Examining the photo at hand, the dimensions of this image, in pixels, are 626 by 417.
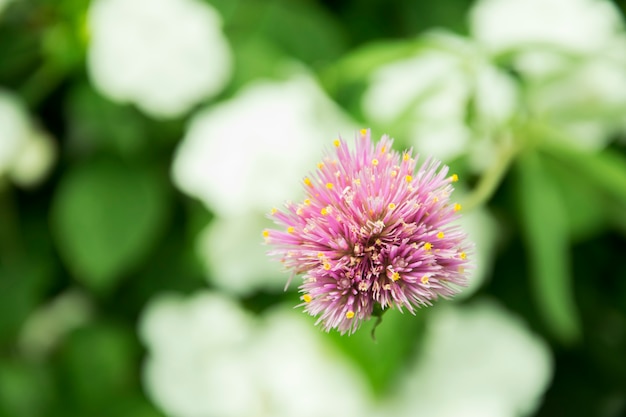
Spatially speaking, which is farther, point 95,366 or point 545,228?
point 95,366

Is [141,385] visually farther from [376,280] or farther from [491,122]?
[376,280]

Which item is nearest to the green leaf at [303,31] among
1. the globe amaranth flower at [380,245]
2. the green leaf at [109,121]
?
the green leaf at [109,121]


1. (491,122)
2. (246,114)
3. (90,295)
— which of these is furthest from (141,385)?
(491,122)

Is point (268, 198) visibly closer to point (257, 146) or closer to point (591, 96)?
point (257, 146)

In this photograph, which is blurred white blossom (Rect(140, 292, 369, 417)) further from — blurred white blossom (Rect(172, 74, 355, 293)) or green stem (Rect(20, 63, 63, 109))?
green stem (Rect(20, 63, 63, 109))

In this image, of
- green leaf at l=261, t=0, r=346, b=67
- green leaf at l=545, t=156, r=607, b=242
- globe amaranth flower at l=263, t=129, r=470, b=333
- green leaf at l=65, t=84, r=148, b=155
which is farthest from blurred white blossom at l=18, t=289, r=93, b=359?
globe amaranth flower at l=263, t=129, r=470, b=333

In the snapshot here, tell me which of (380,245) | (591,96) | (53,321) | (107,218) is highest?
(380,245)

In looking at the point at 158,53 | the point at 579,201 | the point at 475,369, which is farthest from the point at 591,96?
the point at 158,53
